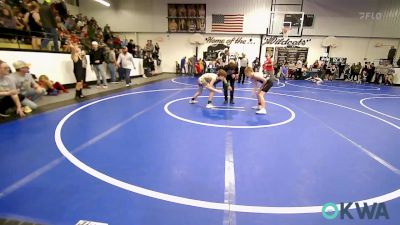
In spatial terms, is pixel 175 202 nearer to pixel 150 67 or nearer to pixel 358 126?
pixel 358 126

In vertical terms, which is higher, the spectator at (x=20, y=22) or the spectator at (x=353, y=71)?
the spectator at (x=20, y=22)

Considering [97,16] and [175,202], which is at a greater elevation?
[97,16]

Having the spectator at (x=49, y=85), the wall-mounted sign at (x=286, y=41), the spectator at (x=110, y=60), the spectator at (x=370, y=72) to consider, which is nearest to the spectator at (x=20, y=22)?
the spectator at (x=49, y=85)

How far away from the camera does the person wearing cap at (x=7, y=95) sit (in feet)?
16.7

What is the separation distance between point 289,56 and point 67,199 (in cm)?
2189

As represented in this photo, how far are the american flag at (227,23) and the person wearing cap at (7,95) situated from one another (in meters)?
18.5

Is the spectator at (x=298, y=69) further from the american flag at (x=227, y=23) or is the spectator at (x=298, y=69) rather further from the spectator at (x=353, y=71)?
the american flag at (x=227, y=23)

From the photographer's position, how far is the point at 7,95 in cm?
519

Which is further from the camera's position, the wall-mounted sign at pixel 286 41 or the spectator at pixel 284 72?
the wall-mounted sign at pixel 286 41

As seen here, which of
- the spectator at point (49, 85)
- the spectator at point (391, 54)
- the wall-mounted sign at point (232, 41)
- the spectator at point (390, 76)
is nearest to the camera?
the spectator at point (49, 85)

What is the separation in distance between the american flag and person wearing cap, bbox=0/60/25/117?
Result: 728 inches

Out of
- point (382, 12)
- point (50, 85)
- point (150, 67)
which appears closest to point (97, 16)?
point (150, 67)

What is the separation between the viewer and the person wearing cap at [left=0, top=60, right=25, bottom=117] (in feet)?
16.7

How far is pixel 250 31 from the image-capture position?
69.6 feet
